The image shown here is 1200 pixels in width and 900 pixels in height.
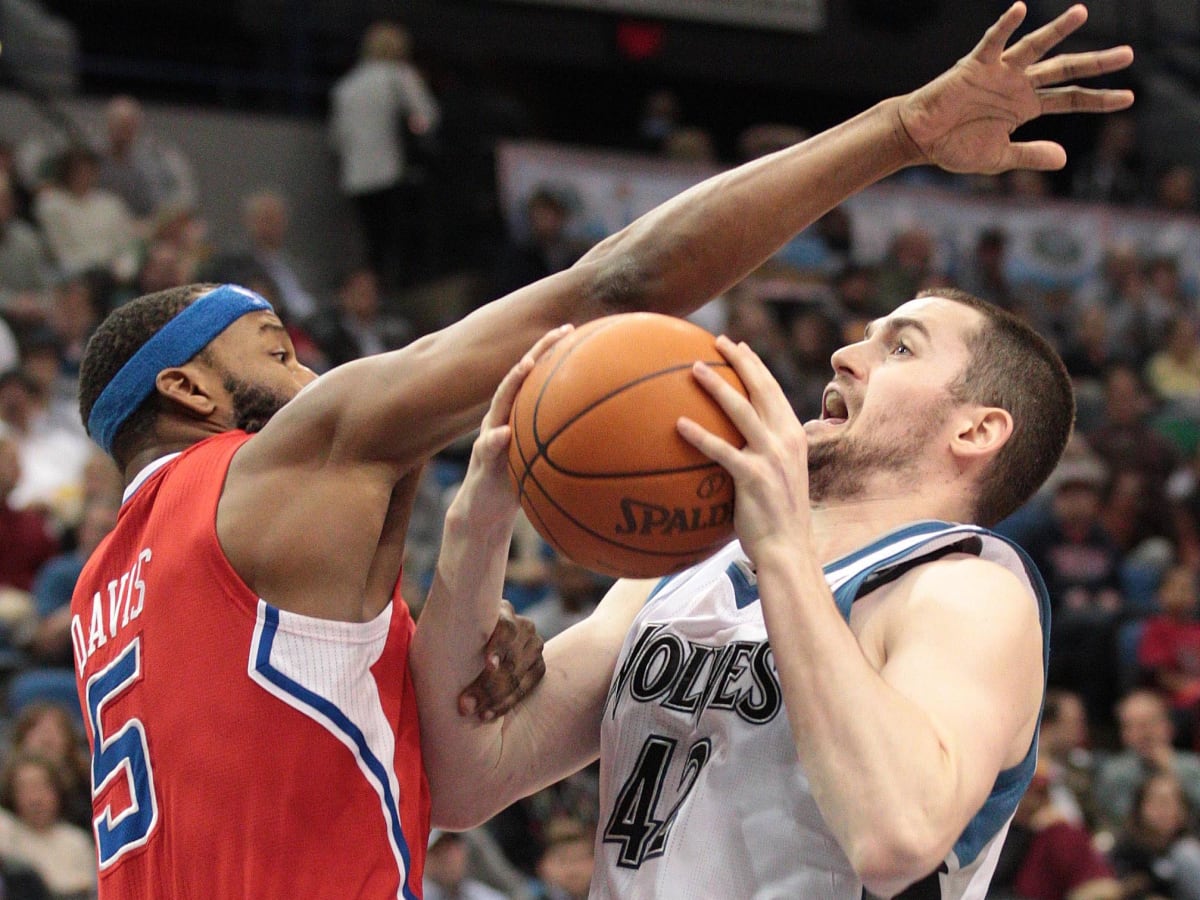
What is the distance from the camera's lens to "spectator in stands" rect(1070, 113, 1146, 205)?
653 inches

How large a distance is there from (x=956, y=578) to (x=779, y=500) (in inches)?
15.2

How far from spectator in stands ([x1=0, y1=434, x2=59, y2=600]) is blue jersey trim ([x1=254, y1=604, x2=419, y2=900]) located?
5.80 meters

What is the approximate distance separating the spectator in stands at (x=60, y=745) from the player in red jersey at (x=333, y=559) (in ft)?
13.4

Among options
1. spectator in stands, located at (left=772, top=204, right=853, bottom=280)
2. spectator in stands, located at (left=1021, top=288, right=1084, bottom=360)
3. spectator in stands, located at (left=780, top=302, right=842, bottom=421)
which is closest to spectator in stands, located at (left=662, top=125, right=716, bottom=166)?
spectator in stands, located at (left=772, top=204, right=853, bottom=280)

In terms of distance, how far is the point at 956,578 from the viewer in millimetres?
2828

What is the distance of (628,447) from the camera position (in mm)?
2652

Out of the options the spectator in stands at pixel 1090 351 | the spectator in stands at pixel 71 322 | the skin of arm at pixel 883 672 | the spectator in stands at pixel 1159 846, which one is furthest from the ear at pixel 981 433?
the spectator in stands at pixel 1090 351

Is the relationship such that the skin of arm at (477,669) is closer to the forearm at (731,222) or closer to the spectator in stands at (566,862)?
the forearm at (731,222)

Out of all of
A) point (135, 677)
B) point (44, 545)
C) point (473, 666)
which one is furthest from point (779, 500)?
point (44, 545)

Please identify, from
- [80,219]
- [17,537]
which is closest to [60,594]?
[17,537]

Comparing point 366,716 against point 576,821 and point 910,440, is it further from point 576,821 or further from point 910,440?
point 576,821

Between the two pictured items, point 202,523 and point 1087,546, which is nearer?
point 202,523

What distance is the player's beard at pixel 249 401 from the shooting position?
3.40 m

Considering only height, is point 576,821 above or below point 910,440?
below
